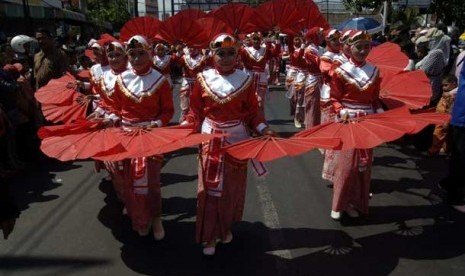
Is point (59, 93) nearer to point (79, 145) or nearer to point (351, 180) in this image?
point (79, 145)

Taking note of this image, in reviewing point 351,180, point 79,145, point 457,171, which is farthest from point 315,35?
point 79,145

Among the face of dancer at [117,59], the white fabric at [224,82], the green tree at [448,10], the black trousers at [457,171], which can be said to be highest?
the green tree at [448,10]

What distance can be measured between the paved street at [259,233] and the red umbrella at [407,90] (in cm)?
109

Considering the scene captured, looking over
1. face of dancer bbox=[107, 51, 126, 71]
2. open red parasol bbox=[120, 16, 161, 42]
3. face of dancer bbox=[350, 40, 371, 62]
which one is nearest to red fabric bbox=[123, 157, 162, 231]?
face of dancer bbox=[107, 51, 126, 71]

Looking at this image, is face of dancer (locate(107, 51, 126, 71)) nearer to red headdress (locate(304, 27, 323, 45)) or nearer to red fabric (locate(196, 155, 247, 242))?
red fabric (locate(196, 155, 247, 242))

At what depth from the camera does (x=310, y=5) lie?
8672 millimetres

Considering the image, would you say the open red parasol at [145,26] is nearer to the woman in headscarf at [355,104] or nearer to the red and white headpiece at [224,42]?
the woman in headscarf at [355,104]

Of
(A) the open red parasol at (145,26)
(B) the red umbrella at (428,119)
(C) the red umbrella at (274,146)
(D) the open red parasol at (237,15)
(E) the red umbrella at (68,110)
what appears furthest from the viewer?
(D) the open red parasol at (237,15)

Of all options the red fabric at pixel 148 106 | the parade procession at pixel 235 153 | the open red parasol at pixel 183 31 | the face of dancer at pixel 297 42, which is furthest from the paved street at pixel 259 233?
the face of dancer at pixel 297 42

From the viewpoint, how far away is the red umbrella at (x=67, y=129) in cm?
364

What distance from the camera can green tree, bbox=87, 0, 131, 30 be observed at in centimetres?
3631

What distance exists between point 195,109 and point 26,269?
182 cm

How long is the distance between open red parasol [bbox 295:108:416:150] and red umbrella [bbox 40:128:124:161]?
1.34m

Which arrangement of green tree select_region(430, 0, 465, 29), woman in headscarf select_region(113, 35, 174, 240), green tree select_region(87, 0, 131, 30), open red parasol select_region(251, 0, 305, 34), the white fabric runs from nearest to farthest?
the white fabric → woman in headscarf select_region(113, 35, 174, 240) → open red parasol select_region(251, 0, 305, 34) → green tree select_region(430, 0, 465, 29) → green tree select_region(87, 0, 131, 30)
